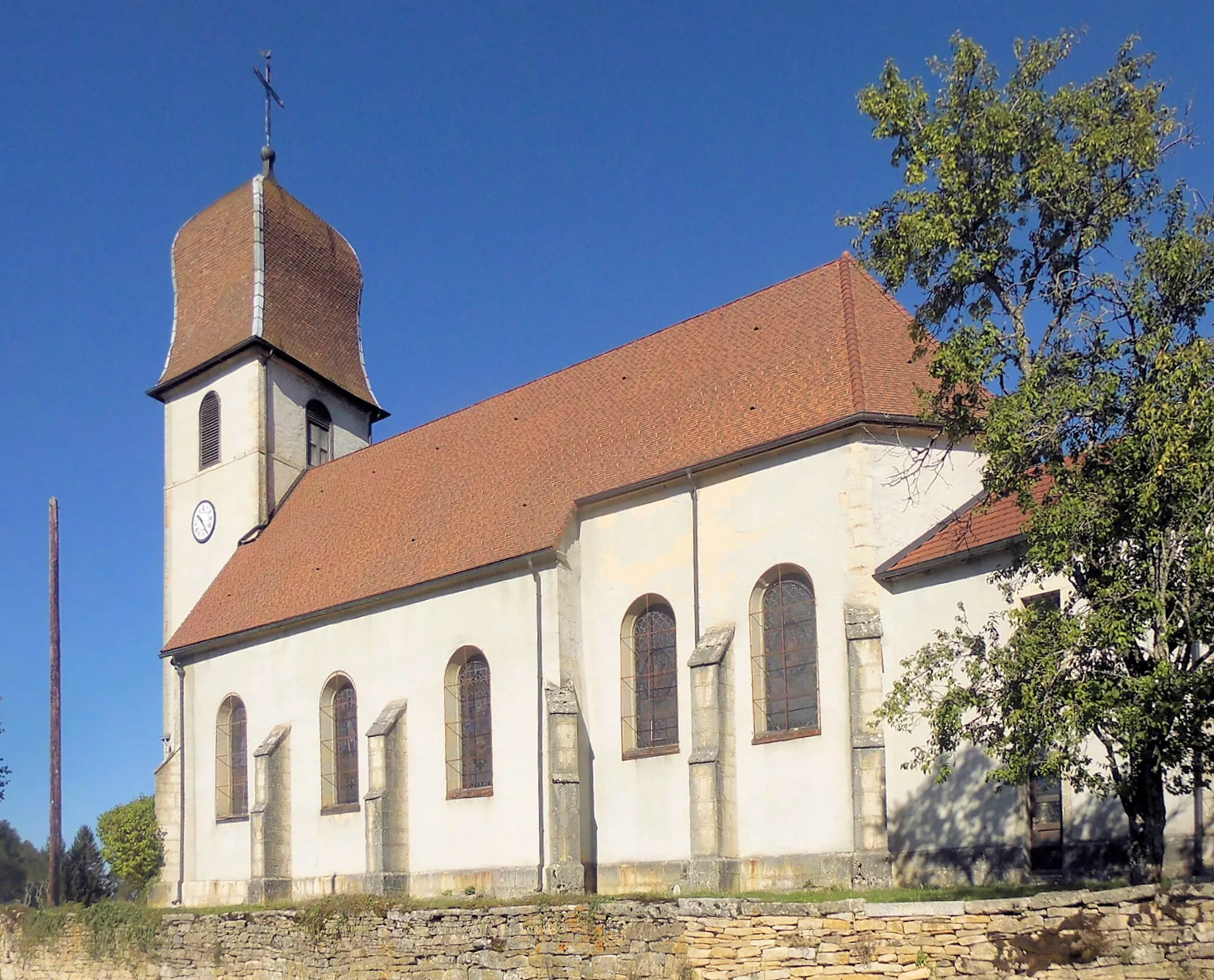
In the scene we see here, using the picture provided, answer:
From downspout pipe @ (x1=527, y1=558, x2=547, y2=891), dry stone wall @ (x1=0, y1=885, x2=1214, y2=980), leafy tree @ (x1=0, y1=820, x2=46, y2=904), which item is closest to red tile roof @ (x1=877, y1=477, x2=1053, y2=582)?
dry stone wall @ (x1=0, y1=885, x2=1214, y2=980)

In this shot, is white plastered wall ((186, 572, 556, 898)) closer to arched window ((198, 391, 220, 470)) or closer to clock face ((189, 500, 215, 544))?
clock face ((189, 500, 215, 544))

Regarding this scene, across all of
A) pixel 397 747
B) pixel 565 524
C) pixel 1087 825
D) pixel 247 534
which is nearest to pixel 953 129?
pixel 1087 825

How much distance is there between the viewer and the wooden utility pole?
3391 cm

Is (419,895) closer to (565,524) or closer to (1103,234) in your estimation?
(565,524)

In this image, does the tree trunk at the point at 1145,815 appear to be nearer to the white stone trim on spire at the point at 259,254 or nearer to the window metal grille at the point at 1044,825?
the window metal grille at the point at 1044,825

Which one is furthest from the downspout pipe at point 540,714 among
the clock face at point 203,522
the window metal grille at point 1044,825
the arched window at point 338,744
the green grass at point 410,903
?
the clock face at point 203,522

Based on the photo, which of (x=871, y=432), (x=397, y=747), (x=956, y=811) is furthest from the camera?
(x=397, y=747)

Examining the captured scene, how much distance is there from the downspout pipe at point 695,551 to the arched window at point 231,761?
13.5 metres

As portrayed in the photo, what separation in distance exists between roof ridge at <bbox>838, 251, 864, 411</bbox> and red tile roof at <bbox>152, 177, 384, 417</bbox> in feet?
55.6

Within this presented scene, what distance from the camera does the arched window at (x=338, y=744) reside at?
97.8 feet

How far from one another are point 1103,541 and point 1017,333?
306cm

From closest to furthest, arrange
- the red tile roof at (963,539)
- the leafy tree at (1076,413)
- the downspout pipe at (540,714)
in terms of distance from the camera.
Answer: the leafy tree at (1076,413), the red tile roof at (963,539), the downspout pipe at (540,714)

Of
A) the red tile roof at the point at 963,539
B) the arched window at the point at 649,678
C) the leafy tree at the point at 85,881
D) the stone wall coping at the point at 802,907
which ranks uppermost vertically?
the red tile roof at the point at 963,539

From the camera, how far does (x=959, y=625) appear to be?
20.8m
